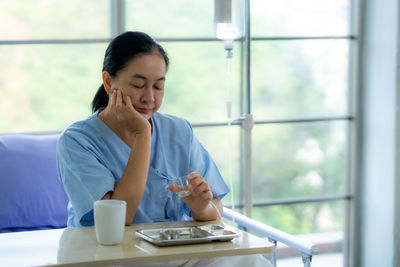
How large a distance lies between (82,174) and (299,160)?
194 centimetres

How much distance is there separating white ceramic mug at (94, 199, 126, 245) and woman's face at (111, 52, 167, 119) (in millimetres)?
533

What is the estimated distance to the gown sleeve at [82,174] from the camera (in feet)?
5.85

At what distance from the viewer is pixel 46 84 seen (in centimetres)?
296

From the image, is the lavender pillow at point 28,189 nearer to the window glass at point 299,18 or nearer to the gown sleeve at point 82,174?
the gown sleeve at point 82,174

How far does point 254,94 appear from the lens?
11.0 ft

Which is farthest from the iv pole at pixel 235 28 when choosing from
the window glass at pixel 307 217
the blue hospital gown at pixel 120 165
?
the window glass at pixel 307 217

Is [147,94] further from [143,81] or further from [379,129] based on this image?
[379,129]

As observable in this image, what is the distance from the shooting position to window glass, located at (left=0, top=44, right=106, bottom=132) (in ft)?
9.52

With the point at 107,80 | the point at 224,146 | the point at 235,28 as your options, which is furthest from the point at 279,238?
the point at 224,146

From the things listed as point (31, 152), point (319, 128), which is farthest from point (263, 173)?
point (31, 152)

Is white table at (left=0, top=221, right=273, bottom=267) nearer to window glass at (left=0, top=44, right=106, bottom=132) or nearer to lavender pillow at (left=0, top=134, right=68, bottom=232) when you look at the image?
lavender pillow at (left=0, top=134, right=68, bottom=232)

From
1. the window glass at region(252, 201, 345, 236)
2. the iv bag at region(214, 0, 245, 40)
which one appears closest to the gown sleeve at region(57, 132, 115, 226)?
the iv bag at region(214, 0, 245, 40)

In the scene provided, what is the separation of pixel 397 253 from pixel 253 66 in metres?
1.27

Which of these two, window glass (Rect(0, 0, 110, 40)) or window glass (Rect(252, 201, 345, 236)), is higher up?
window glass (Rect(0, 0, 110, 40))
